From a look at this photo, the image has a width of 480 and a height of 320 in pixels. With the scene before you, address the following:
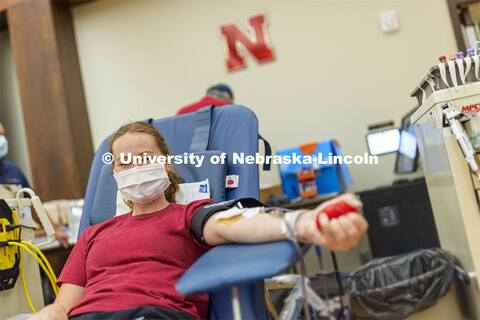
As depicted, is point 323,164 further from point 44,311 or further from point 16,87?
point 16,87

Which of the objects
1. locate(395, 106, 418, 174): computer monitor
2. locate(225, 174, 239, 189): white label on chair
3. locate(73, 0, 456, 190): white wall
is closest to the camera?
locate(225, 174, 239, 189): white label on chair

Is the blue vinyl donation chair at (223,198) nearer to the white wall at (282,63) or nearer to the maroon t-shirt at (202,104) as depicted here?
the maroon t-shirt at (202,104)

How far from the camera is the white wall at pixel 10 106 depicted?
151 inches

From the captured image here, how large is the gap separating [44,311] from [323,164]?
187cm

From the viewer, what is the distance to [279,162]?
2.73m

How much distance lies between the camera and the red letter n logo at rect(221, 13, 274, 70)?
324 centimetres

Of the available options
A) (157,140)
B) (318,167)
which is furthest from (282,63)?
(157,140)

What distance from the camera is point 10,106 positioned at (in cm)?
387

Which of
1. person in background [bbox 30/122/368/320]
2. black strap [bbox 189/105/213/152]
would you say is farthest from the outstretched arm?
black strap [bbox 189/105/213/152]

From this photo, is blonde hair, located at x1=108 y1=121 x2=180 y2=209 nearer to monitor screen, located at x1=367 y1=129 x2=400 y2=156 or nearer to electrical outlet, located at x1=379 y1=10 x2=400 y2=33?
monitor screen, located at x1=367 y1=129 x2=400 y2=156

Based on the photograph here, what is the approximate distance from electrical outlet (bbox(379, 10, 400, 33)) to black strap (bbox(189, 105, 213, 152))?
73.5 inches

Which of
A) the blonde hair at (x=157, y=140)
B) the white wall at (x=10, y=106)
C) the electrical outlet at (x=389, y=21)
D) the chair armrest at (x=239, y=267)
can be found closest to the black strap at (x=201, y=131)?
the blonde hair at (x=157, y=140)

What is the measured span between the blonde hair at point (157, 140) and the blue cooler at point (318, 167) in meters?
1.28

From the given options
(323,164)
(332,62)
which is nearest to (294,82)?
(332,62)
